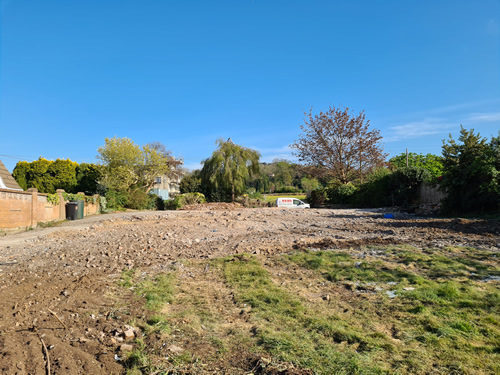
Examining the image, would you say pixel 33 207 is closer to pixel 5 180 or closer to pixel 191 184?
pixel 5 180

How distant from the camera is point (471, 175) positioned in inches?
546

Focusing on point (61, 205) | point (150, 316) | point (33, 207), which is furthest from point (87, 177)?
point (150, 316)

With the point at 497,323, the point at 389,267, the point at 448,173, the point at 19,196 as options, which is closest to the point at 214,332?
the point at 497,323

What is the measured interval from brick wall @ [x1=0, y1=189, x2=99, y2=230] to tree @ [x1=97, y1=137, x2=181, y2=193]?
45.8 feet

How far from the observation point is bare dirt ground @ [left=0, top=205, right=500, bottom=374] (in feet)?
9.33

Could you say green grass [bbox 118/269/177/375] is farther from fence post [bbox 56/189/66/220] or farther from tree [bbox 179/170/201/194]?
tree [bbox 179/170/201/194]

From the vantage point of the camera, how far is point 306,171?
34906 mm

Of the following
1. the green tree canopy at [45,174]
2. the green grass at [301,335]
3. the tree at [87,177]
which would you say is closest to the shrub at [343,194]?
the tree at [87,177]

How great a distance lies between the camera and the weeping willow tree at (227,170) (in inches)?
1357

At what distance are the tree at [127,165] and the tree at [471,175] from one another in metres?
27.1

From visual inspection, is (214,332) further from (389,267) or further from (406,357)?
(389,267)

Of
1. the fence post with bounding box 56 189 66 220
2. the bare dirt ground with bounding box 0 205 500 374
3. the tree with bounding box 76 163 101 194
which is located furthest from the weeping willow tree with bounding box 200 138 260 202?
the bare dirt ground with bounding box 0 205 500 374

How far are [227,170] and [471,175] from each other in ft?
77.9

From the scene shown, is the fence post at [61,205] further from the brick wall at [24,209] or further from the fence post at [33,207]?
the fence post at [33,207]
